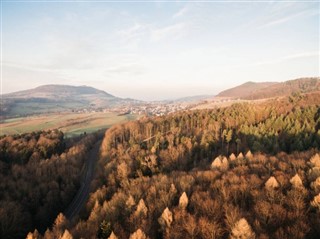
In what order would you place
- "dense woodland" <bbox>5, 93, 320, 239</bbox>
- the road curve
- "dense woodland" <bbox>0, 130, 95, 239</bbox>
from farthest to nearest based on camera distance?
the road curve
"dense woodland" <bbox>0, 130, 95, 239</bbox>
"dense woodland" <bbox>5, 93, 320, 239</bbox>

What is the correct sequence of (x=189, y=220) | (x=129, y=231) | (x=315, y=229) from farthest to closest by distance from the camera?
1. (x=129, y=231)
2. (x=189, y=220)
3. (x=315, y=229)

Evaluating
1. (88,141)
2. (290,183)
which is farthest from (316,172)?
(88,141)

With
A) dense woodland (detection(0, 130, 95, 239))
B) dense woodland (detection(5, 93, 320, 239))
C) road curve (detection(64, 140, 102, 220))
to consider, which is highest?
dense woodland (detection(5, 93, 320, 239))

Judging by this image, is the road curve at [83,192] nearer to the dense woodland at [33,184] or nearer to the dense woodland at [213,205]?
the dense woodland at [33,184]

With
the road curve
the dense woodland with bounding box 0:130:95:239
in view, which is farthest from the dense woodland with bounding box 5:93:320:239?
the dense woodland with bounding box 0:130:95:239

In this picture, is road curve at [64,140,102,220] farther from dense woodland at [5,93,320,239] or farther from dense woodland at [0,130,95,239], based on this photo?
dense woodland at [5,93,320,239]

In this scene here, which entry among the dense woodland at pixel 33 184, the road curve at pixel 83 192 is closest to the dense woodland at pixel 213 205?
the road curve at pixel 83 192

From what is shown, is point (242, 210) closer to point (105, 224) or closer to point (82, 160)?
point (105, 224)
